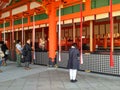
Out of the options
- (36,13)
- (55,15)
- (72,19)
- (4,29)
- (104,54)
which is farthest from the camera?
(4,29)

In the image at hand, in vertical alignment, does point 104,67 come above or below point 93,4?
below

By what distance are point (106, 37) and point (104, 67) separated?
173 inches

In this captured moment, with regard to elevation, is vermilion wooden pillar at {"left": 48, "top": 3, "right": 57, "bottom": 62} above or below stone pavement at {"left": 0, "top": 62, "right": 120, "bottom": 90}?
above

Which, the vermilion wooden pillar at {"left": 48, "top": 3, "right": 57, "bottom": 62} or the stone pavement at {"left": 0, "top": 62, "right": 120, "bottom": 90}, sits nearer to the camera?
the stone pavement at {"left": 0, "top": 62, "right": 120, "bottom": 90}

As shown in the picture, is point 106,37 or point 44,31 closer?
point 106,37

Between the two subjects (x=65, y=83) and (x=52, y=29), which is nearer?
(x=65, y=83)

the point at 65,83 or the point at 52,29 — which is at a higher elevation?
the point at 52,29

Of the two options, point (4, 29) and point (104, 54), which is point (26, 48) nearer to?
point (104, 54)

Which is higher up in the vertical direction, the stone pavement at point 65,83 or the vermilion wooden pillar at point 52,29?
the vermilion wooden pillar at point 52,29

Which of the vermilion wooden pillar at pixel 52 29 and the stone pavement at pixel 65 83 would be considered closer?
→ the stone pavement at pixel 65 83

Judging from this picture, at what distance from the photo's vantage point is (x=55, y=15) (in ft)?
54.5

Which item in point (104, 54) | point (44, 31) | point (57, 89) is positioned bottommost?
point (57, 89)

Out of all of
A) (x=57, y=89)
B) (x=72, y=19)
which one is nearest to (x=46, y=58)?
(x=72, y=19)

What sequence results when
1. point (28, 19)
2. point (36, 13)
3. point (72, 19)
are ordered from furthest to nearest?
point (28, 19) → point (36, 13) → point (72, 19)
